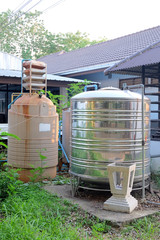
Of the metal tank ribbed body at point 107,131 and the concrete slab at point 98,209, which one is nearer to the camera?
the concrete slab at point 98,209

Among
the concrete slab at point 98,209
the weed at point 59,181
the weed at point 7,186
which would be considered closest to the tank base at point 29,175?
the weed at point 59,181

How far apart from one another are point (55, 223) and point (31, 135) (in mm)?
2989

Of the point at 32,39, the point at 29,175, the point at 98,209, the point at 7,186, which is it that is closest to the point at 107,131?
the point at 98,209

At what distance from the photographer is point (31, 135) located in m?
6.77

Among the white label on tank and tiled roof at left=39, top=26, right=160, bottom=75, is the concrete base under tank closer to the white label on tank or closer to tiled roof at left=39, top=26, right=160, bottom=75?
Result: the white label on tank

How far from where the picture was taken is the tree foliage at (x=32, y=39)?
43625 millimetres

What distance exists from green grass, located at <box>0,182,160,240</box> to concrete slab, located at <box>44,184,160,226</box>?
0.09 metres

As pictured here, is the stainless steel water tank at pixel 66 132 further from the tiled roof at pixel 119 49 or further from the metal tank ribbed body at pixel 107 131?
the tiled roof at pixel 119 49

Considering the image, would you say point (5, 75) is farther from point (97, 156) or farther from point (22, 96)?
point (97, 156)

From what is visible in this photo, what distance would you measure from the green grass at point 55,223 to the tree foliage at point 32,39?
3958 cm

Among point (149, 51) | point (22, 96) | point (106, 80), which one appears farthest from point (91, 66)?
point (22, 96)

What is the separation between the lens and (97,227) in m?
4.14

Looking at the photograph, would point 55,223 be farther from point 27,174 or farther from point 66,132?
point 66,132

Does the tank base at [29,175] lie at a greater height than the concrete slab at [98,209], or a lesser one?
greater
